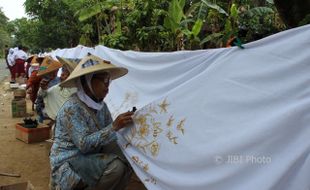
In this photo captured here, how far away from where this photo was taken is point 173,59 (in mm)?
3244

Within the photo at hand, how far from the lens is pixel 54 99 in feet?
19.6

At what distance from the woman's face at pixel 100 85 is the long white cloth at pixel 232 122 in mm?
348

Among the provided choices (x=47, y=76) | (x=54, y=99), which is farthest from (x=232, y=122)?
(x=47, y=76)

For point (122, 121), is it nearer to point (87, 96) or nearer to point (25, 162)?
point (87, 96)

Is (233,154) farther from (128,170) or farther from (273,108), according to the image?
(128,170)

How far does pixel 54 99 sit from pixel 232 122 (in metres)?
4.16

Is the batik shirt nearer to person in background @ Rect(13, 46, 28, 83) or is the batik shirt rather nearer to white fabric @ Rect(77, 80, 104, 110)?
white fabric @ Rect(77, 80, 104, 110)

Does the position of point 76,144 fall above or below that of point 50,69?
below

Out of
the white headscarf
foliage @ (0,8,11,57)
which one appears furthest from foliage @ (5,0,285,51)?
foliage @ (0,8,11,57)

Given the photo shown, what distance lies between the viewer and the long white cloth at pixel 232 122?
2.05 metres

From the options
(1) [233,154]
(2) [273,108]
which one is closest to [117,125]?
(1) [233,154]

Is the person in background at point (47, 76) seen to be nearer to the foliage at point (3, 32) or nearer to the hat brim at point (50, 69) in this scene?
the hat brim at point (50, 69)

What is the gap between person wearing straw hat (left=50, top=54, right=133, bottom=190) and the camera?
10.1 feet

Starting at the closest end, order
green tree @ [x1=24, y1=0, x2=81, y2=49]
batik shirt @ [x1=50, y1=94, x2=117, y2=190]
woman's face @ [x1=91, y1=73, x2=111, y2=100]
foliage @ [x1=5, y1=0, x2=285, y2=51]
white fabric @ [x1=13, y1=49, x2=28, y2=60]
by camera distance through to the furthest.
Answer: batik shirt @ [x1=50, y1=94, x2=117, y2=190]
woman's face @ [x1=91, y1=73, x2=111, y2=100]
foliage @ [x1=5, y1=0, x2=285, y2=51]
white fabric @ [x1=13, y1=49, x2=28, y2=60]
green tree @ [x1=24, y1=0, x2=81, y2=49]
